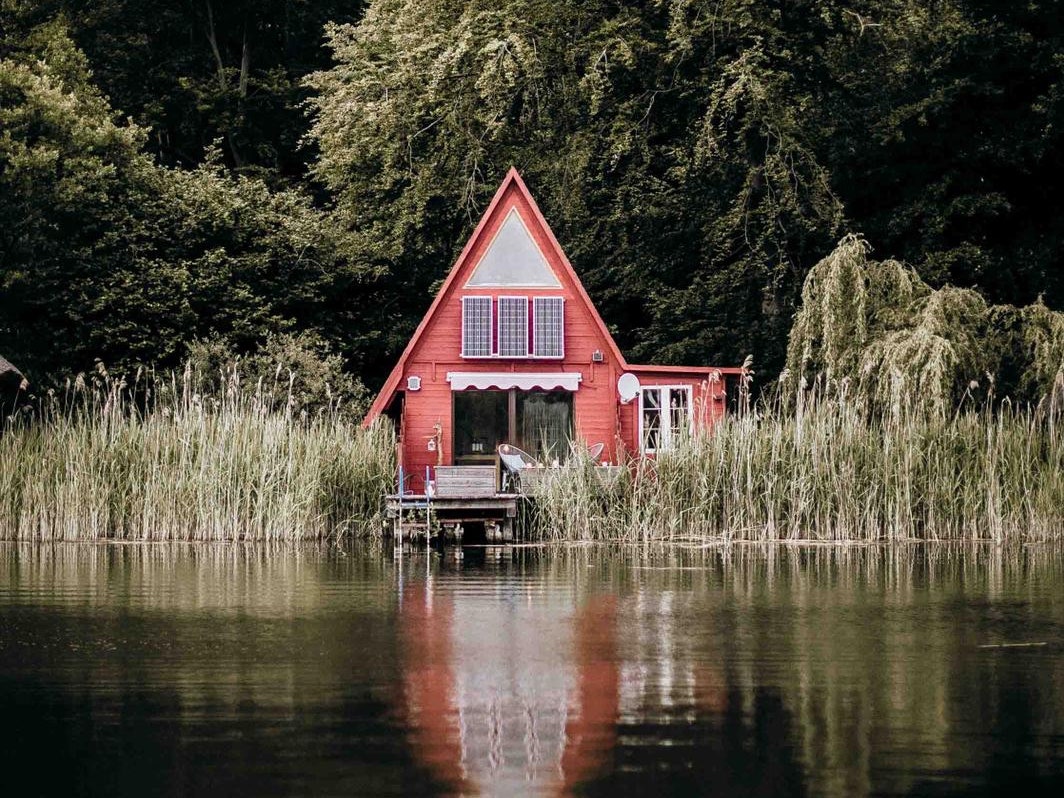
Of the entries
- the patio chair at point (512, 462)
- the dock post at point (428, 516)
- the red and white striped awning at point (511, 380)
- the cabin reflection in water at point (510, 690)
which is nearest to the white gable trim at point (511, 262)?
the red and white striped awning at point (511, 380)

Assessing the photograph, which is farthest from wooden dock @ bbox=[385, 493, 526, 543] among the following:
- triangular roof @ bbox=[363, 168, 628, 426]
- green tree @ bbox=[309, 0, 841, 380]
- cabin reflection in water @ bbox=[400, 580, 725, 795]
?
green tree @ bbox=[309, 0, 841, 380]

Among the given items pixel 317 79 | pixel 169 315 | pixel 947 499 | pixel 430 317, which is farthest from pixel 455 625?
pixel 317 79

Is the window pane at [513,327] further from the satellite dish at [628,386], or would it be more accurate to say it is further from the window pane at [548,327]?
the satellite dish at [628,386]

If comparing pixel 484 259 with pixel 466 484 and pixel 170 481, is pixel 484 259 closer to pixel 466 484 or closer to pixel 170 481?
pixel 466 484

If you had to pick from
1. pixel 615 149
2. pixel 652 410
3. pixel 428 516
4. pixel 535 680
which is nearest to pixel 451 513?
Result: pixel 428 516

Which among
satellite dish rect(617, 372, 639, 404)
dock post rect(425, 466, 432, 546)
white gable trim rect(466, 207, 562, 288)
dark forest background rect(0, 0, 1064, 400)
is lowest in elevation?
dock post rect(425, 466, 432, 546)

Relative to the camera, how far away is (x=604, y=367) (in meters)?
30.0

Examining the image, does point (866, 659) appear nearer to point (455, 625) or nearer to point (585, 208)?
point (455, 625)

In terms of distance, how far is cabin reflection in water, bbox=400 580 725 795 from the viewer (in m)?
10.1

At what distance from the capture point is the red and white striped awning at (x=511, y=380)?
29531 mm

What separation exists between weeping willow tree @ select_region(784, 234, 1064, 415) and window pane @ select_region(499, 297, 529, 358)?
3972 mm

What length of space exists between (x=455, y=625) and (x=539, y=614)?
38.2 inches

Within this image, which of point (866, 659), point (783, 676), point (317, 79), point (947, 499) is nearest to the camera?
point (783, 676)

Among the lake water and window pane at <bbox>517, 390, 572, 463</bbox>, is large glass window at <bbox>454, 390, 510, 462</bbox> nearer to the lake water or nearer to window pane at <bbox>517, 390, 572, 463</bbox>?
window pane at <bbox>517, 390, 572, 463</bbox>
